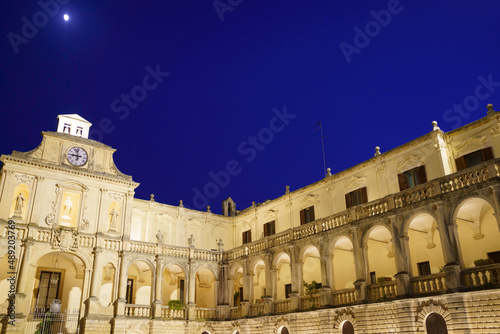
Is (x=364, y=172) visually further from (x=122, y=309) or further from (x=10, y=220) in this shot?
(x=10, y=220)

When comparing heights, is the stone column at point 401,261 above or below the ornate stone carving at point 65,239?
below

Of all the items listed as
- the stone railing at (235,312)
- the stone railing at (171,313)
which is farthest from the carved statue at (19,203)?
the stone railing at (235,312)

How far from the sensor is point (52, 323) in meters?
27.2

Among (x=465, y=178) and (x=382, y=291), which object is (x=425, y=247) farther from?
(x=465, y=178)

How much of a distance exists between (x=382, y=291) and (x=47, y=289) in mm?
22118

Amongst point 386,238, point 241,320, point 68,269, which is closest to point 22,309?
point 68,269

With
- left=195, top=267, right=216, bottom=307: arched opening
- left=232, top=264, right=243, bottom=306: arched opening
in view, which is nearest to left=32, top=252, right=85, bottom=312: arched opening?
left=195, top=267, right=216, bottom=307: arched opening

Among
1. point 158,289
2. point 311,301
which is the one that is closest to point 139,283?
point 158,289

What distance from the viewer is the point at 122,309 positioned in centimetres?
2897

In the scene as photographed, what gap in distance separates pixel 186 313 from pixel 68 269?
29.6 ft

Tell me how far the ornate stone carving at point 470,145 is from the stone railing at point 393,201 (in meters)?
3.44

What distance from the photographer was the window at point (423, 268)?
Result: 24.8m

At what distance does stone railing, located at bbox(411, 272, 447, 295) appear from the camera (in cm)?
2003

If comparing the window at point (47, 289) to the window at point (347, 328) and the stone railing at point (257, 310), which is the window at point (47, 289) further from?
A: the window at point (347, 328)
